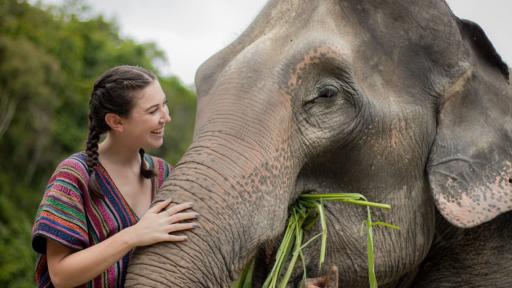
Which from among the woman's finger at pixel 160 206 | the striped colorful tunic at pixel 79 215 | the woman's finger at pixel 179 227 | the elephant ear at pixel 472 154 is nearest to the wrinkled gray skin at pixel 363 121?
the elephant ear at pixel 472 154

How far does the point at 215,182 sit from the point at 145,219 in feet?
0.89

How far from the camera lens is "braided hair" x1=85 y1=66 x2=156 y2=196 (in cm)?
346

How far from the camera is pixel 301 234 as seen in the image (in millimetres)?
3299

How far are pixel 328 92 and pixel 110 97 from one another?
2.91 ft

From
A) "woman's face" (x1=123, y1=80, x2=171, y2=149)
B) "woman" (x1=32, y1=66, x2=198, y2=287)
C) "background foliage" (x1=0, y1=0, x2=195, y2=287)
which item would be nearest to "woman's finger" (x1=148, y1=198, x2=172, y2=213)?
"woman" (x1=32, y1=66, x2=198, y2=287)

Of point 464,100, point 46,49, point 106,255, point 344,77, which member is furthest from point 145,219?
point 46,49

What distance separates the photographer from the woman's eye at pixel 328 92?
3.38 meters

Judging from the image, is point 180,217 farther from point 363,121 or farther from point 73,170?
point 363,121

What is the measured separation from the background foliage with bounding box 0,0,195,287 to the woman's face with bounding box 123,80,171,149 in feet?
62.0

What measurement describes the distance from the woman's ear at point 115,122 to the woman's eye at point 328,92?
2.66 ft

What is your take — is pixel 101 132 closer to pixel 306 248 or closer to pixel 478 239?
pixel 306 248

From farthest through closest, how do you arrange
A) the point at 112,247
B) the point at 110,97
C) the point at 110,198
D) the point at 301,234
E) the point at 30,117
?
the point at 30,117, the point at 110,97, the point at 110,198, the point at 301,234, the point at 112,247

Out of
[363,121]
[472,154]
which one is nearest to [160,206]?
[363,121]

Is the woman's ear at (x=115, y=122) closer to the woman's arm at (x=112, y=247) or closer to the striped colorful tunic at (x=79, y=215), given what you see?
the striped colorful tunic at (x=79, y=215)
